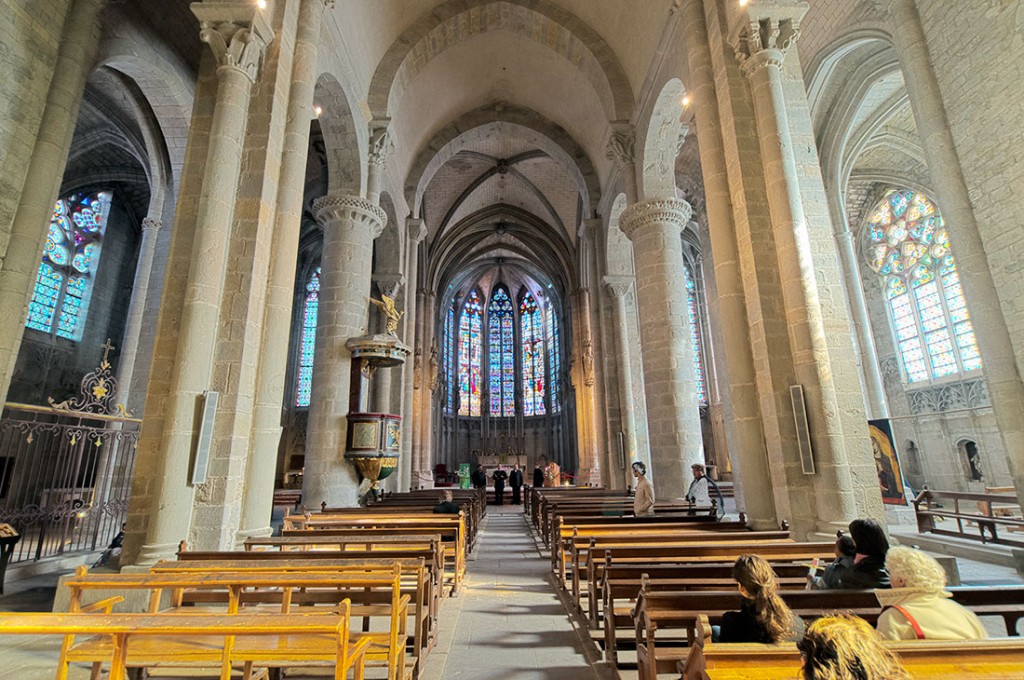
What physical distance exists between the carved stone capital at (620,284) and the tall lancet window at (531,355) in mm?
20668

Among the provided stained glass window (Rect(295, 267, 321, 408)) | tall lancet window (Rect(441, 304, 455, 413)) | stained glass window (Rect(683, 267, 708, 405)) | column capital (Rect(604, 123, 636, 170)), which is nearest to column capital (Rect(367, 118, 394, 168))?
column capital (Rect(604, 123, 636, 170))

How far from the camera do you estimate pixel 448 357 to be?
1308 inches

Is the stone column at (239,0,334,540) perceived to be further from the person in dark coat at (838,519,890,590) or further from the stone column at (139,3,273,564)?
the person in dark coat at (838,519,890,590)

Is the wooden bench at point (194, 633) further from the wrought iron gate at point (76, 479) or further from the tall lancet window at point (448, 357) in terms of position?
the tall lancet window at point (448, 357)

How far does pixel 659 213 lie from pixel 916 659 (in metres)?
9.68

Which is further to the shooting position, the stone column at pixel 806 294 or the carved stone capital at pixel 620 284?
the carved stone capital at pixel 620 284

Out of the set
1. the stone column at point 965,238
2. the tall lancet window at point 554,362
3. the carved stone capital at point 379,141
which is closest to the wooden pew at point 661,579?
the stone column at point 965,238

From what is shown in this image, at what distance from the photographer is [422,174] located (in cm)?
1551

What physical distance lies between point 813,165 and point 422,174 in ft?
38.4

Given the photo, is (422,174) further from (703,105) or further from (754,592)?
(754,592)

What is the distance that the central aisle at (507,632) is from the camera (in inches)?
133

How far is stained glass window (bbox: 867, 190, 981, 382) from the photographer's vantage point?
16078 millimetres

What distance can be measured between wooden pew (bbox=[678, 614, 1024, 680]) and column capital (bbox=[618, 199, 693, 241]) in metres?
9.49

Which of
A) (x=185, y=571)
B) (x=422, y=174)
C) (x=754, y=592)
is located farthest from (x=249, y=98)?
(x=422, y=174)
